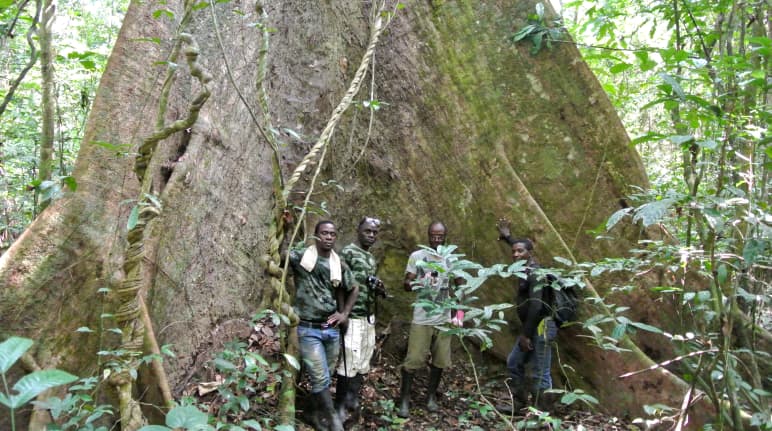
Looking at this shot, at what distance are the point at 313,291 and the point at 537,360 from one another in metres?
2.10

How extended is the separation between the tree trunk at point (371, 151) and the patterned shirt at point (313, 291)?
0.36m

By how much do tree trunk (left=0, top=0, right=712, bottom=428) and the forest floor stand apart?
0.28 metres

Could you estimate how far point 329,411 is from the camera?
4180mm

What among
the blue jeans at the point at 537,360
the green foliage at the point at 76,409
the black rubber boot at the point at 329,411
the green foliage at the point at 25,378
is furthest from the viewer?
the blue jeans at the point at 537,360

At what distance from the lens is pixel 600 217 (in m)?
5.36

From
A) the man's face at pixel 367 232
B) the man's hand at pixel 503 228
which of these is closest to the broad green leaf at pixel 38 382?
the man's face at pixel 367 232

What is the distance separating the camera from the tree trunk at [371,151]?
3545 mm

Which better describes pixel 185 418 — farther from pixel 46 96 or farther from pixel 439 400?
pixel 439 400

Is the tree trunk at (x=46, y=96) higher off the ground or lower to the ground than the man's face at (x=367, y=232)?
higher

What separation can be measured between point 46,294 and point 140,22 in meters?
1.81

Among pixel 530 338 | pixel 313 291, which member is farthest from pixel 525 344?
pixel 313 291

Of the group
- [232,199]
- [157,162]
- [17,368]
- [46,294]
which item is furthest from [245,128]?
[17,368]

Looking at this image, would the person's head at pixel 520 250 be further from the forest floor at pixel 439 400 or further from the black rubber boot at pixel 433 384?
the black rubber boot at pixel 433 384

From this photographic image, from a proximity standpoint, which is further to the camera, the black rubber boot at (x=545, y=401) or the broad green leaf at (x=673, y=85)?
the black rubber boot at (x=545, y=401)
